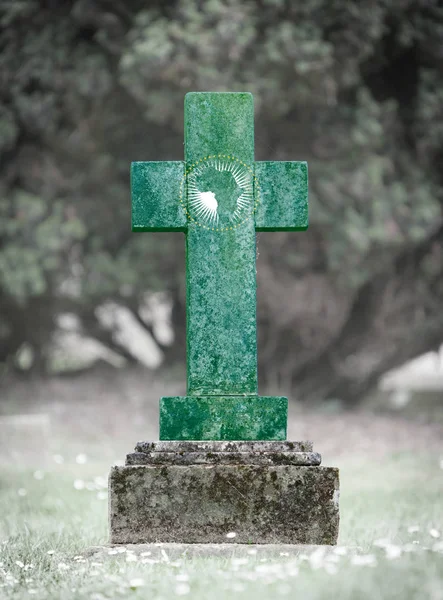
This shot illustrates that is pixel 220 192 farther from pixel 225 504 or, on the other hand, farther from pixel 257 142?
pixel 257 142

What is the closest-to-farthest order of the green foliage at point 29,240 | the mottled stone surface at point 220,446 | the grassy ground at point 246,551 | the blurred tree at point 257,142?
the grassy ground at point 246,551
the mottled stone surface at point 220,446
the blurred tree at point 257,142
the green foliage at point 29,240

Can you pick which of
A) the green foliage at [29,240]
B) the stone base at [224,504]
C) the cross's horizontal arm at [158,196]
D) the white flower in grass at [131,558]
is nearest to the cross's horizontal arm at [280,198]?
the cross's horizontal arm at [158,196]

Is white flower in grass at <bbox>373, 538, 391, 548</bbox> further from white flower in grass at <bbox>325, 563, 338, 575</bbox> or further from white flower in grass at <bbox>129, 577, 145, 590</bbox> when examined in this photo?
white flower in grass at <bbox>129, 577, 145, 590</bbox>

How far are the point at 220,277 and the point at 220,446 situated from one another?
91 cm

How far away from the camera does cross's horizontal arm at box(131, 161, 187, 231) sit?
4500mm

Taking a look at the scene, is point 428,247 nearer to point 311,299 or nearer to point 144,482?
point 311,299

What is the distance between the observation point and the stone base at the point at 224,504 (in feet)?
13.0

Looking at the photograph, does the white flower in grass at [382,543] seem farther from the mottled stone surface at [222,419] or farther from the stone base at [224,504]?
the mottled stone surface at [222,419]

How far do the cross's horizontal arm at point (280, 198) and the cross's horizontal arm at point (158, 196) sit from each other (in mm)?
432

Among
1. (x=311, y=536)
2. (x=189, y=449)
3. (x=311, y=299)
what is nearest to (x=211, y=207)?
(x=189, y=449)

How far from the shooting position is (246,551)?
382 centimetres

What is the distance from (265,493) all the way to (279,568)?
62 cm

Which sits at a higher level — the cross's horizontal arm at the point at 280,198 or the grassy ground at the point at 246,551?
the cross's horizontal arm at the point at 280,198

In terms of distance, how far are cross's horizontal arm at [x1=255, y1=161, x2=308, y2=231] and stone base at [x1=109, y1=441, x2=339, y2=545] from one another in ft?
4.47
